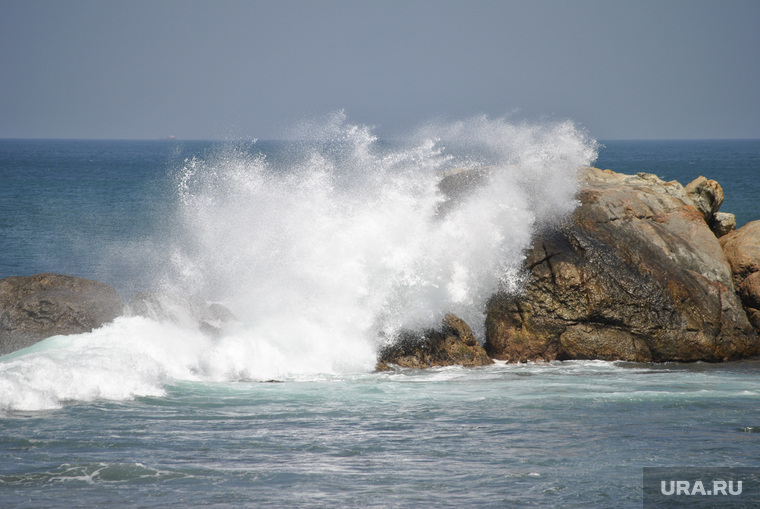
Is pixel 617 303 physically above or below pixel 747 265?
below

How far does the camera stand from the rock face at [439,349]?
12.5 meters

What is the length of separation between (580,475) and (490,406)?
253cm

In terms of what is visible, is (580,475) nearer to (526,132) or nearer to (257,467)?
(257,467)

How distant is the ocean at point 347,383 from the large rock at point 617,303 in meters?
0.38

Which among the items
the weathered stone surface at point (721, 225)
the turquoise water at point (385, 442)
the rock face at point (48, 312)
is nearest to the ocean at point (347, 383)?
the turquoise water at point (385, 442)

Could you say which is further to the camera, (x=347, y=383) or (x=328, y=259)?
(x=328, y=259)

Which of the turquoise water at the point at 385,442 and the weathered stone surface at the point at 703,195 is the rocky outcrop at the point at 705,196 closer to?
the weathered stone surface at the point at 703,195

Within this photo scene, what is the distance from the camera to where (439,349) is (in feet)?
41.3

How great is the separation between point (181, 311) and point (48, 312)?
2.20m

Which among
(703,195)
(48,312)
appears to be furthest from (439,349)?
(703,195)

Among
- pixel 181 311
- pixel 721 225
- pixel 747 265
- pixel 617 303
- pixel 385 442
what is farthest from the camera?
pixel 721 225

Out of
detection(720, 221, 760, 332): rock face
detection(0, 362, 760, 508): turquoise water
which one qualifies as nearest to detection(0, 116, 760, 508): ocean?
detection(0, 362, 760, 508): turquoise water

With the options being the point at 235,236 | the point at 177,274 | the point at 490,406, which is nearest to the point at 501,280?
the point at 490,406

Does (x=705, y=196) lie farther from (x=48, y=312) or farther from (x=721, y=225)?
(x=48, y=312)
